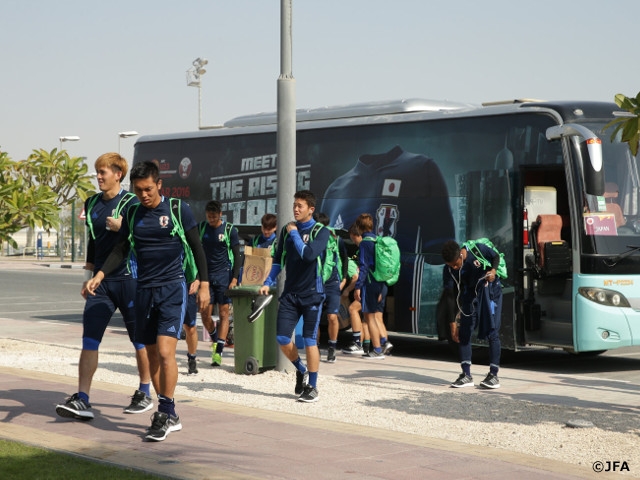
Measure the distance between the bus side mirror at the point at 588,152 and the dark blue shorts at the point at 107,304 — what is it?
601cm

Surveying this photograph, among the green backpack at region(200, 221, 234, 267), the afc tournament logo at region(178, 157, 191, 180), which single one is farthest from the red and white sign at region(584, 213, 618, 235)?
the afc tournament logo at region(178, 157, 191, 180)

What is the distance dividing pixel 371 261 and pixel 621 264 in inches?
123

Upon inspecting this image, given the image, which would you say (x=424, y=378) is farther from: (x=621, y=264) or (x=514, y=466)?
(x=514, y=466)

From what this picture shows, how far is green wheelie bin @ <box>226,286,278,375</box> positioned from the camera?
1234 centimetres

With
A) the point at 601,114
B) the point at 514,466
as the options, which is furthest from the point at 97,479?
the point at 601,114

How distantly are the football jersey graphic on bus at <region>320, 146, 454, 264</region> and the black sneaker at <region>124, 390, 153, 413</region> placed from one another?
6300 millimetres

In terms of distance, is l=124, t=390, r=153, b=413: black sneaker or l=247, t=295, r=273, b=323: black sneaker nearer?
l=124, t=390, r=153, b=413: black sneaker

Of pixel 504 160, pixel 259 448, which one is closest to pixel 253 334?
pixel 504 160

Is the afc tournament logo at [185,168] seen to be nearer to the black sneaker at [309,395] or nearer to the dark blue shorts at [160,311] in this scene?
the black sneaker at [309,395]

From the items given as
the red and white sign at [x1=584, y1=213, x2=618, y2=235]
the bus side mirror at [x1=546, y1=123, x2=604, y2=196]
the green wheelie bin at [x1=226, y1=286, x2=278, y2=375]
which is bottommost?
the green wheelie bin at [x1=226, y1=286, x2=278, y2=375]

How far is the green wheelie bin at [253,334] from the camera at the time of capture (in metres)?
12.3

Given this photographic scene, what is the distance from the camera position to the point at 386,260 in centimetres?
1438

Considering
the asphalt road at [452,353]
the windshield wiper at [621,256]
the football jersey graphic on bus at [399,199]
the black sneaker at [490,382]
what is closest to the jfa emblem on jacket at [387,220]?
the football jersey graphic on bus at [399,199]

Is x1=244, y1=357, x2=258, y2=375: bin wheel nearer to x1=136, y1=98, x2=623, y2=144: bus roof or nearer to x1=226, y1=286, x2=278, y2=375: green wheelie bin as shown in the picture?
x1=226, y1=286, x2=278, y2=375: green wheelie bin
